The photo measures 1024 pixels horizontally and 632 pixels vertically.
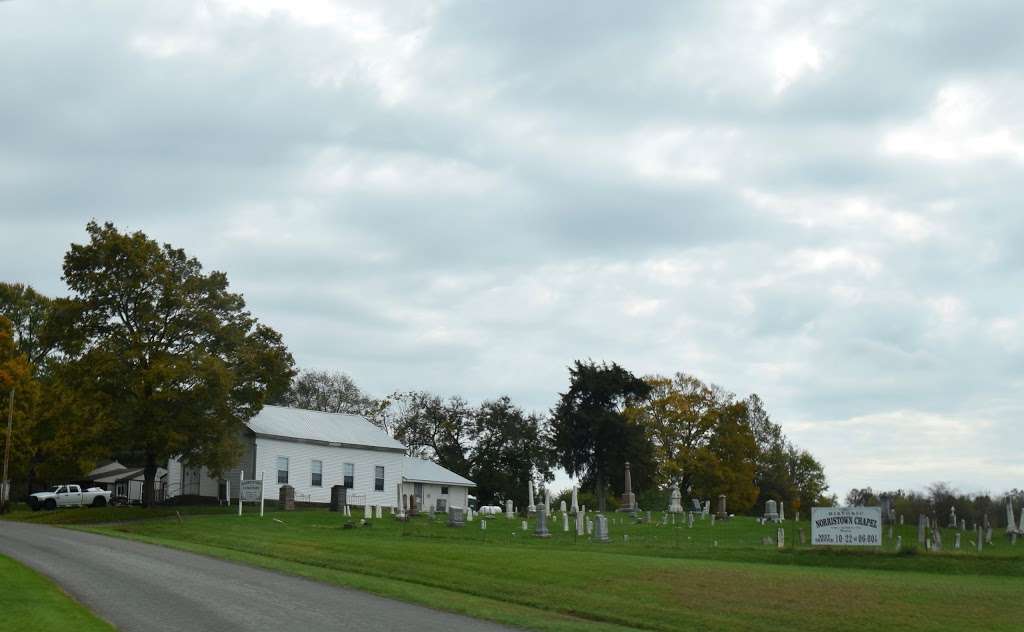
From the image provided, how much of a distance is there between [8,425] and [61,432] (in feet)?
8.98

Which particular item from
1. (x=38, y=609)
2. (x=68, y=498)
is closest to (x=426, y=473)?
(x=68, y=498)

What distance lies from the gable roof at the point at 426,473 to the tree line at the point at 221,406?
38.6 feet

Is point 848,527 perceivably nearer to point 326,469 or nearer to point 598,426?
point 326,469

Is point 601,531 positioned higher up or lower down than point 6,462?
lower down

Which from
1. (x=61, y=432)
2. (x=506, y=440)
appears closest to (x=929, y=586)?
(x=61, y=432)

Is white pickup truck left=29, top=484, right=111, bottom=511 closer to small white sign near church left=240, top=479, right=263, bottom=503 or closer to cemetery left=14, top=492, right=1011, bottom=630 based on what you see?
small white sign near church left=240, top=479, right=263, bottom=503

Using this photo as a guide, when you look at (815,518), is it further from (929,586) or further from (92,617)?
(92,617)

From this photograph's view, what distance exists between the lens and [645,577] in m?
22.7

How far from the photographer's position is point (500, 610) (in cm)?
1816

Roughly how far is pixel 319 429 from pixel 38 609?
4694cm

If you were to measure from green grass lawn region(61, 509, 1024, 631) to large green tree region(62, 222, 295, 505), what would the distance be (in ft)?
27.0

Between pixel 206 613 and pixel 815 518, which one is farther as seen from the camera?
pixel 815 518

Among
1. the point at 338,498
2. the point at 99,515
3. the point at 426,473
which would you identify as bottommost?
the point at 99,515

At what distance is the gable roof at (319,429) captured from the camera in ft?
191
